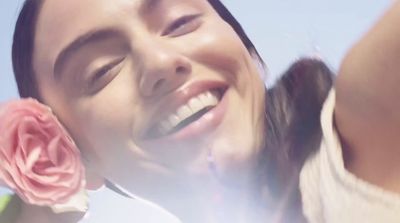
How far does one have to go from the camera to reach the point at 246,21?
57 centimetres

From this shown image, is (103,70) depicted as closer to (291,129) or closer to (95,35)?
(95,35)

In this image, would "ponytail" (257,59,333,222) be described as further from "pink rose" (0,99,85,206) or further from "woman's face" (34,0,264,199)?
"pink rose" (0,99,85,206)

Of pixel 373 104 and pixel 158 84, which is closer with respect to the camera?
pixel 373 104

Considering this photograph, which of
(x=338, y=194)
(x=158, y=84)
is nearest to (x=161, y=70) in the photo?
(x=158, y=84)

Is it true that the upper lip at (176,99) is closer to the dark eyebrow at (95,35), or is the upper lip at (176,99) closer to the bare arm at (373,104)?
the dark eyebrow at (95,35)

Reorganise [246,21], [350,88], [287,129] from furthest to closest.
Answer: [246,21] < [287,129] < [350,88]

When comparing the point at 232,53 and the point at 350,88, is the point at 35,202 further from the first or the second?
the point at 350,88

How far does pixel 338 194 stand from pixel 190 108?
214 mm

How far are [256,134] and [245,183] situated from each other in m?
0.04

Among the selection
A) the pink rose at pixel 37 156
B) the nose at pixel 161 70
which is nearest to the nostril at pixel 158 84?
the nose at pixel 161 70

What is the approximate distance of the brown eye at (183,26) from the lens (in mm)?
501

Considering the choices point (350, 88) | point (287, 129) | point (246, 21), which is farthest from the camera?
point (246, 21)

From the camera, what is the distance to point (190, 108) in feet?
1.61

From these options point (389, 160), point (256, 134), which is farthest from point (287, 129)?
point (389, 160)
